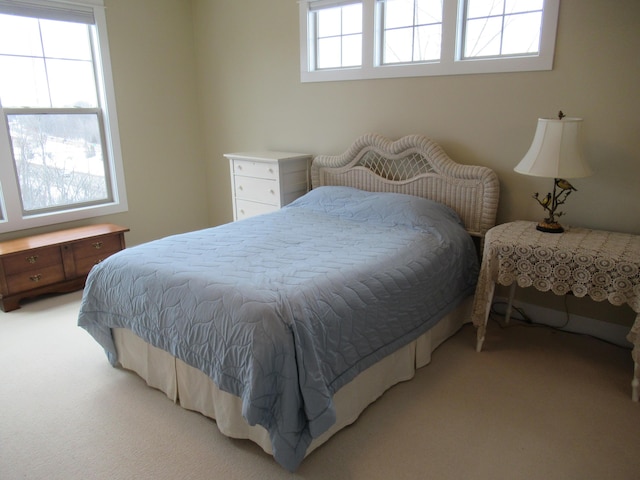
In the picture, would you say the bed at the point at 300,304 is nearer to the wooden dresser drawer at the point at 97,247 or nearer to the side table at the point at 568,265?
the side table at the point at 568,265

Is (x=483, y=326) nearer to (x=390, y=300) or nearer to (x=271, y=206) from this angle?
(x=390, y=300)

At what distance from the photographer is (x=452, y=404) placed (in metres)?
2.25

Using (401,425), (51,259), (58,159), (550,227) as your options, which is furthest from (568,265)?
(58,159)

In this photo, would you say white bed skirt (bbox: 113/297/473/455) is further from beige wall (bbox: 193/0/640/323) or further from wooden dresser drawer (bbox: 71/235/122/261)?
wooden dresser drawer (bbox: 71/235/122/261)

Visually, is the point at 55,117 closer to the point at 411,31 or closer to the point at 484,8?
the point at 411,31

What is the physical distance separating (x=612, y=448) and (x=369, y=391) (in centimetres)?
105

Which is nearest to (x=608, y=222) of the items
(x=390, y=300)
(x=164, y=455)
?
(x=390, y=300)

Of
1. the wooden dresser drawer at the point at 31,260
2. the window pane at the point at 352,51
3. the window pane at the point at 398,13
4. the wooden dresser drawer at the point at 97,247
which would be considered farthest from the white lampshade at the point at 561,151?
the wooden dresser drawer at the point at 31,260

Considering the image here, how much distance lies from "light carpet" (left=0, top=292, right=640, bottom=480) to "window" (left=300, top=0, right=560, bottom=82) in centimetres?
180

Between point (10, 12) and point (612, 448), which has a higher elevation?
point (10, 12)

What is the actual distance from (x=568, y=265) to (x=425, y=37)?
6.17 feet

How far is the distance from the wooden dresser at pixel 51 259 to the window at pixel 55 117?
1.07 ft

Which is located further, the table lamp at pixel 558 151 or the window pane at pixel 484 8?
the window pane at pixel 484 8

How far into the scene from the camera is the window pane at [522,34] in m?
2.80
